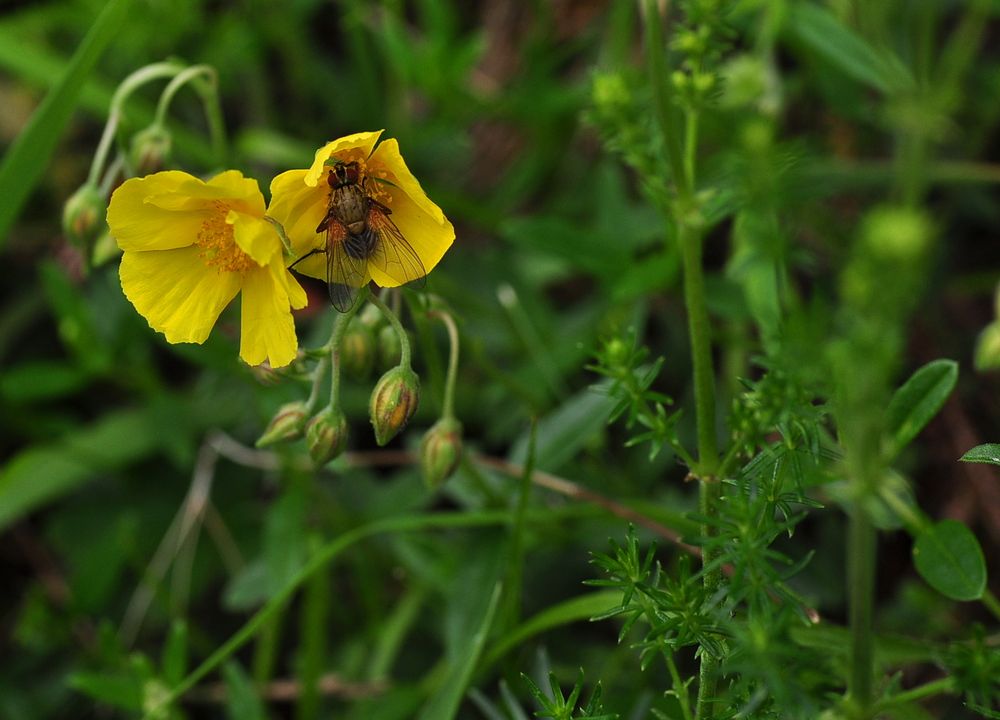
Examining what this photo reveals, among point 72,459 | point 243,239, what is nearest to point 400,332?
point 243,239

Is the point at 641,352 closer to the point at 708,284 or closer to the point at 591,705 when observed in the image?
the point at 591,705

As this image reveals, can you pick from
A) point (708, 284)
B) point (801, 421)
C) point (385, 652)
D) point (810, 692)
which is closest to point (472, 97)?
point (708, 284)

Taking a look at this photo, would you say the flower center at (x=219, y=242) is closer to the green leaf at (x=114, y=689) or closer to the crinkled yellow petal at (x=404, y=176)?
the crinkled yellow petal at (x=404, y=176)

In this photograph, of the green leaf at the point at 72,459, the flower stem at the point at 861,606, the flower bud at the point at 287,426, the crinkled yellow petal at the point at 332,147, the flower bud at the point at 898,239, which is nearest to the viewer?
the flower bud at the point at 898,239

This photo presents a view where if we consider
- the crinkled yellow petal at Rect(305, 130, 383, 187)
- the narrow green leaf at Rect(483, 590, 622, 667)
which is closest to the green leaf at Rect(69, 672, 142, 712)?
the narrow green leaf at Rect(483, 590, 622, 667)

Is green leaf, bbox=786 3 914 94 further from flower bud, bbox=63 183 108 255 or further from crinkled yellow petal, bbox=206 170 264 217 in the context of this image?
flower bud, bbox=63 183 108 255

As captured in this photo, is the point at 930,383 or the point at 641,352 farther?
the point at 930,383

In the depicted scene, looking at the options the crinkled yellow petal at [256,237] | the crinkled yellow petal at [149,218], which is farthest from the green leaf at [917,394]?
the crinkled yellow petal at [149,218]
